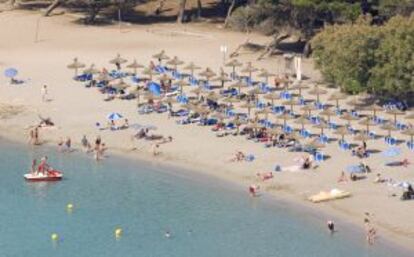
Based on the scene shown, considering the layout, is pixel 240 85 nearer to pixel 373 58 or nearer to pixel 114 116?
pixel 373 58

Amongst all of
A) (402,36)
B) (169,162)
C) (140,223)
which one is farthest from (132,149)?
(402,36)

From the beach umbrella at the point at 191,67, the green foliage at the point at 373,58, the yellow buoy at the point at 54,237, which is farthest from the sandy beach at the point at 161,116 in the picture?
the yellow buoy at the point at 54,237

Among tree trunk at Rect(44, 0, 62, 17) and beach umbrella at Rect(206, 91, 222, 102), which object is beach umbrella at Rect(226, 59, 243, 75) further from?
tree trunk at Rect(44, 0, 62, 17)

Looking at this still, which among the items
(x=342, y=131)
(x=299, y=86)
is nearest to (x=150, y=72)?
(x=299, y=86)

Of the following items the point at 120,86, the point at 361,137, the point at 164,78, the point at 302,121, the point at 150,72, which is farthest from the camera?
the point at 150,72

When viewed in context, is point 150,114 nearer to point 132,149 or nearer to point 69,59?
point 132,149

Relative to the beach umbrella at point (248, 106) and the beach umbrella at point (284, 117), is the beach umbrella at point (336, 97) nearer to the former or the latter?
the beach umbrella at point (284, 117)
